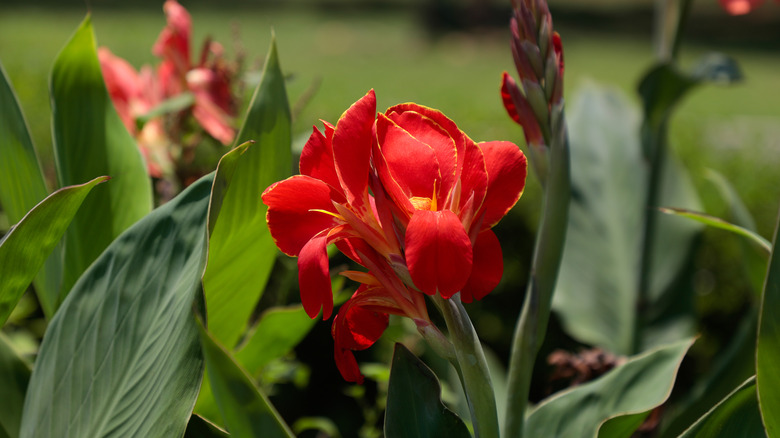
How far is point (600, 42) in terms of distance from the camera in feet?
35.1

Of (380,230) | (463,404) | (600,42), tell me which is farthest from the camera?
(600,42)

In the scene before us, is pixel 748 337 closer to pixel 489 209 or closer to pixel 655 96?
pixel 655 96

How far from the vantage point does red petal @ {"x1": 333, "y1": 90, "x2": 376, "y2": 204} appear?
1.51 feet

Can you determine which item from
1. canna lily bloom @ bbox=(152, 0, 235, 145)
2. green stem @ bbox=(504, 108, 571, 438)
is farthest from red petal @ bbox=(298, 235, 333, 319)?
canna lily bloom @ bbox=(152, 0, 235, 145)

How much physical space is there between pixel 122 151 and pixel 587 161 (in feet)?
3.01

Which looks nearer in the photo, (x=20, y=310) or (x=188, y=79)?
(x=188, y=79)

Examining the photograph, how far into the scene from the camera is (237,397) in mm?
416

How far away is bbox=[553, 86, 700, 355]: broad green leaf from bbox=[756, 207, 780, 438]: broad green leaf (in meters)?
0.79

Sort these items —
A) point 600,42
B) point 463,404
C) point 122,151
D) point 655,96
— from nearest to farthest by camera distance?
point 122,151, point 463,404, point 655,96, point 600,42

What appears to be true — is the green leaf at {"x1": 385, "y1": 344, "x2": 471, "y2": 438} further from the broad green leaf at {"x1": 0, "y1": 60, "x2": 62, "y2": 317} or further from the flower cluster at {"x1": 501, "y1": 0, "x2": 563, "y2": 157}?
the broad green leaf at {"x1": 0, "y1": 60, "x2": 62, "y2": 317}

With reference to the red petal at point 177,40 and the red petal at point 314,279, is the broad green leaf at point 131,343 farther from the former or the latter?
the red petal at point 177,40

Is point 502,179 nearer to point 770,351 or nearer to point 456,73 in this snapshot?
point 770,351

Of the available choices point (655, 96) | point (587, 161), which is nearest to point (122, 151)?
point (655, 96)

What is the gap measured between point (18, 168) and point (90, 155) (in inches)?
3.4
